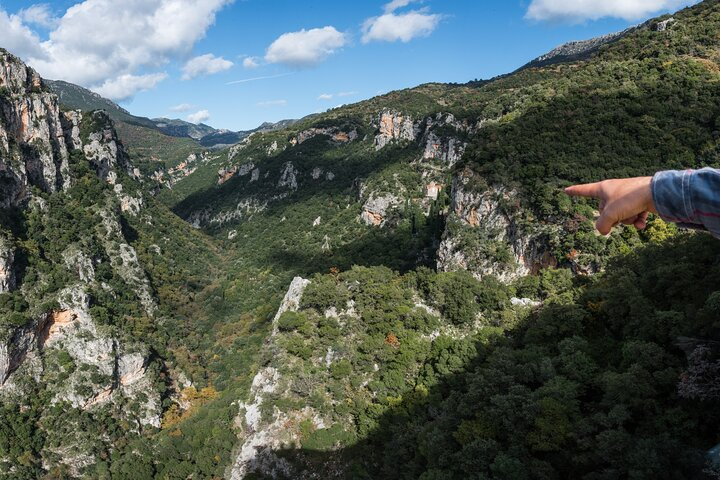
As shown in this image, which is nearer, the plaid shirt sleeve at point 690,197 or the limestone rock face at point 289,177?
the plaid shirt sleeve at point 690,197

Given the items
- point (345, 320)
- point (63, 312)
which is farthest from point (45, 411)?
point (345, 320)

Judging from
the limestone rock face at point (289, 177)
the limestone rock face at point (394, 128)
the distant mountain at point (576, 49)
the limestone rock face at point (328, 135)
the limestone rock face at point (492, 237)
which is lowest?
the limestone rock face at point (492, 237)

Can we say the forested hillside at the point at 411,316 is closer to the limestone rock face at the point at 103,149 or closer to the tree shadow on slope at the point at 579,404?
the tree shadow on slope at the point at 579,404

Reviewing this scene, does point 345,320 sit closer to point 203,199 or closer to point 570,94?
point 570,94

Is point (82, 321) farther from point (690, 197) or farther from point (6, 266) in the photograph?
point (690, 197)

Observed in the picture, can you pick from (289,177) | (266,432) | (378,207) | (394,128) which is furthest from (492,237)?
(289,177)

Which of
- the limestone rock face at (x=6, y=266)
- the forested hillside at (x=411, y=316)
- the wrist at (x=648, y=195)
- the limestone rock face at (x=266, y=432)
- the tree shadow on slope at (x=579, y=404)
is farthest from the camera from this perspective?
the limestone rock face at (x=6, y=266)

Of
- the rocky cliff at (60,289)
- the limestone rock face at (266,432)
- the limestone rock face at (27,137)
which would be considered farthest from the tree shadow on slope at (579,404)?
the limestone rock face at (27,137)
